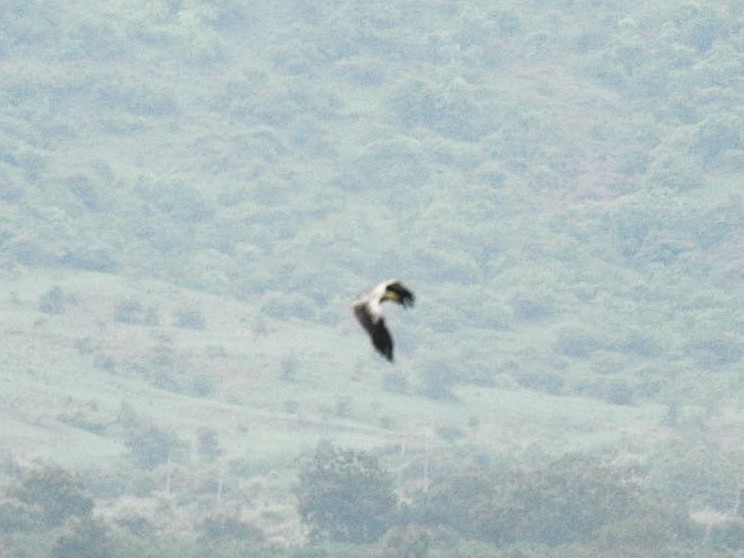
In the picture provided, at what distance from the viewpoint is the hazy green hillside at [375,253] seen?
9356 centimetres

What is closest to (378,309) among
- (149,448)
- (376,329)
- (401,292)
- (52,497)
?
(376,329)

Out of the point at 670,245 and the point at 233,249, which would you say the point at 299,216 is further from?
the point at 670,245

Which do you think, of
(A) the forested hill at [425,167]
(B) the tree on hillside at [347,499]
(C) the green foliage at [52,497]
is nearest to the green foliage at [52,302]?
(A) the forested hill at [425,167]

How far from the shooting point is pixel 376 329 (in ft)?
75.8

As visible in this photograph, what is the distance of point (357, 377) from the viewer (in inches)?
4232

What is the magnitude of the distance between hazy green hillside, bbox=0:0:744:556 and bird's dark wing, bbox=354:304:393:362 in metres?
50.3

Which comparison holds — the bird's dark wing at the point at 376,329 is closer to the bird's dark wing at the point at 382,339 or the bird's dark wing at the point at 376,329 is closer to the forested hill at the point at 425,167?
the bird's dark wing at the point at 382,339

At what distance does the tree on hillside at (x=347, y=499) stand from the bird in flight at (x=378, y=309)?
190 feet

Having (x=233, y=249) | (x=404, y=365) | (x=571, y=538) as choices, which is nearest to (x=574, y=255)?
(x=233, y=249)

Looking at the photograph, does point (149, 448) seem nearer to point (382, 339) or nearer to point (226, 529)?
point (226, 529)

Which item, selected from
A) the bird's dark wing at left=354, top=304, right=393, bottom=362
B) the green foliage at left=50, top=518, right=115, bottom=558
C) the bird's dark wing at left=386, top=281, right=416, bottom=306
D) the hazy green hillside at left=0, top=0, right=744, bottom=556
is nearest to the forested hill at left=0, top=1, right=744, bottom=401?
the hazy green hillside at left=0, top=0, right=744, bottom=556

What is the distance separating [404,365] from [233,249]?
22.4 meters

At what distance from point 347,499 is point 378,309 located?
59.2m

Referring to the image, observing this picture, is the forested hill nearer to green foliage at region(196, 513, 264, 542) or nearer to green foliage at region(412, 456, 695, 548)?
green foliage at region(412, 456, 695, 548)
